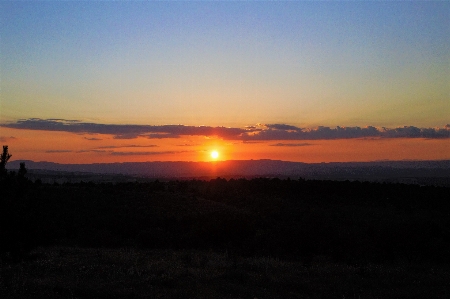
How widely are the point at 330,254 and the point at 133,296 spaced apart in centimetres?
1286

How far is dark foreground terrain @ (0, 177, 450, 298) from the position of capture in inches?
477

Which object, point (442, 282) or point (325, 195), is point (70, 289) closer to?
point (442, 282)

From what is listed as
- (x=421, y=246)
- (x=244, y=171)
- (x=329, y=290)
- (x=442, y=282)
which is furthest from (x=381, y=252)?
(x=244, y=171)

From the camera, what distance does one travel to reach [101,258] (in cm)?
1648

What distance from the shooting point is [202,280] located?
12828mm

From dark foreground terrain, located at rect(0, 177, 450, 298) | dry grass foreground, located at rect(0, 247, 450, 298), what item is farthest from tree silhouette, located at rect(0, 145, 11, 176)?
dry grass foreground, located at rect(0, 247, 450, 298)

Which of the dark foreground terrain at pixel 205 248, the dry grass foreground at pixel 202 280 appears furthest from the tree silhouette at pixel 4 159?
the dry grass foreground at pixel 202 280

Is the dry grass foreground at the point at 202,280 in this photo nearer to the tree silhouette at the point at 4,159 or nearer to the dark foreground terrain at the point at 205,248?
the dark foreground terrain at the point at 205,248

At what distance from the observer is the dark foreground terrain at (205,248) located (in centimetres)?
1212

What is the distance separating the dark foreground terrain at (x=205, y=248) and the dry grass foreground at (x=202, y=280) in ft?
0.10

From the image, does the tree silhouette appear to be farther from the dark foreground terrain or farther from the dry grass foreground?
the dry grass foreground

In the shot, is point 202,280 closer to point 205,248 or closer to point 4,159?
point 4,159

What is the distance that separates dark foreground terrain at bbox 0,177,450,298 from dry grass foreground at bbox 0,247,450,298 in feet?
0.10

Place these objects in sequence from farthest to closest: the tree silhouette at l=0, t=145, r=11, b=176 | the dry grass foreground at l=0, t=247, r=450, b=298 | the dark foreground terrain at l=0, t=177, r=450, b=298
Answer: the tree silhouette at l=0, t=145, r=11, b=176
the dark foreground terrain at l=0, t=177, r=450, b=298
the dry grass foreground at l=0, t=247, r=450, b=298
